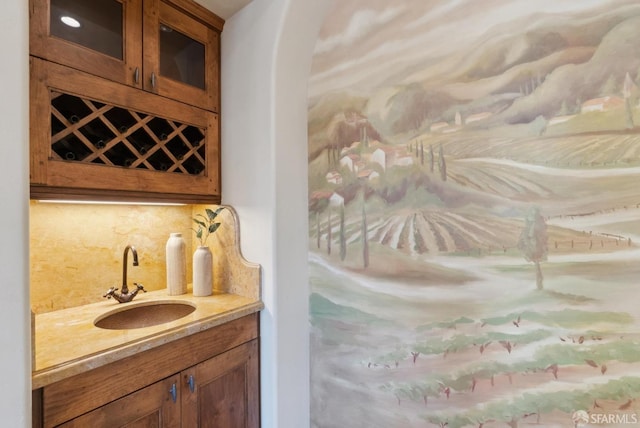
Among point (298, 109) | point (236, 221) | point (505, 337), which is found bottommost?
point (505, 337)

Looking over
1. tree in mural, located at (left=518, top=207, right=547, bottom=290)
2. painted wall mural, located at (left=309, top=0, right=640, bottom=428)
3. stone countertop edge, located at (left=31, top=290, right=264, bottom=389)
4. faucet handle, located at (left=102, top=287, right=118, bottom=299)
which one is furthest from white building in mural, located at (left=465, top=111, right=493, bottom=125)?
faucet handle, located at (left=102, top=287, right=118, bottom=299)

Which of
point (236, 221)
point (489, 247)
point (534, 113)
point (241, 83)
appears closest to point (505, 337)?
point (489, 247)

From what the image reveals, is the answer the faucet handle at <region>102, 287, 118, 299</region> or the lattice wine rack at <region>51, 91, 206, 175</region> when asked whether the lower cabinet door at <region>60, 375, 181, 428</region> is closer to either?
the faucet handle at <region>102, 287, 118, 299</region>

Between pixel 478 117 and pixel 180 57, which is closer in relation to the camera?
pixel 478 117

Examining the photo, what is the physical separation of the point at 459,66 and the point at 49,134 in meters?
1.55

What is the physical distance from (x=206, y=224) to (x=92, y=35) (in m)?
0.99

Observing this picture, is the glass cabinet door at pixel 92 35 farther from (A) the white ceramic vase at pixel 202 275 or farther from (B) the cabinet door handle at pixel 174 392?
(B) the cabinet door handle at pixel 174 392

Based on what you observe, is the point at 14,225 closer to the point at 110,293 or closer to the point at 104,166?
the point at 104,166

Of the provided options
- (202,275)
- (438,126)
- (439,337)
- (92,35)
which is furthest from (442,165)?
(92,35)

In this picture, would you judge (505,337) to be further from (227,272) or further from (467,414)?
(227,272)

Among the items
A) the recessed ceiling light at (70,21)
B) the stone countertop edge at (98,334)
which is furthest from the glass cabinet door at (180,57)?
the stone countertop edge at (98,334)

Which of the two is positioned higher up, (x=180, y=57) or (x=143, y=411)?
(x=180, y=57)

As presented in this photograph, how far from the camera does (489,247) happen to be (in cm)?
111

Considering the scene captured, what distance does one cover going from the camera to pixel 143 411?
3.37ft
